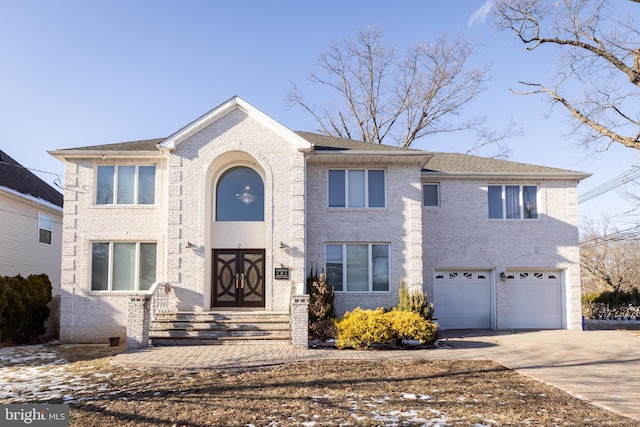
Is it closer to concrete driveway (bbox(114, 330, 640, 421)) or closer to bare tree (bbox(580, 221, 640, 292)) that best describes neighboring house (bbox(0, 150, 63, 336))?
concrete driveway (bbox(114, 330, 640, 421))

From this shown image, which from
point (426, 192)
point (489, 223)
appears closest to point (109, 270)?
point (426, 192)

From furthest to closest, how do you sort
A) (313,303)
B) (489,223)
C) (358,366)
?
1. (489,223)
2. (313,303)
3. (358,366)

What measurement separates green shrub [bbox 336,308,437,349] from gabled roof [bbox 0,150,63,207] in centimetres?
1336

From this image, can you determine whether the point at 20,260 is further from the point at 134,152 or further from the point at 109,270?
the point at 134,152

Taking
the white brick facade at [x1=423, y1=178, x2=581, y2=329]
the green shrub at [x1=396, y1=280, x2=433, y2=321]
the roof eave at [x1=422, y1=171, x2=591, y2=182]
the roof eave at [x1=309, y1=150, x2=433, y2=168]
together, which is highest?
the roof eave at [x1=309, y1=150, x2=433, y2=168]

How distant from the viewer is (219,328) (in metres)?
13.5

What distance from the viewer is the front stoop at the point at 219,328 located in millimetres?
13102

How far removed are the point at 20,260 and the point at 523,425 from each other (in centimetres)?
1890

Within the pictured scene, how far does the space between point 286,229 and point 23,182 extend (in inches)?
508

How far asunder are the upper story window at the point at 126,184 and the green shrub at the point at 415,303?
8386mm

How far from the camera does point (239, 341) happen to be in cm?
1313

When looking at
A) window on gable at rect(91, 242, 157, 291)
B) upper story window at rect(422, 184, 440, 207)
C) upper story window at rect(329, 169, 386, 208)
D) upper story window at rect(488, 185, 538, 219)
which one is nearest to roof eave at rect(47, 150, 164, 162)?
window on gable at rect(91, 242, 157, 291)

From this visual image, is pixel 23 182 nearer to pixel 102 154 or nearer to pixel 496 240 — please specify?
pixel 102 154

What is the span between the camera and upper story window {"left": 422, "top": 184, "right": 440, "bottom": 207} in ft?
58.3
